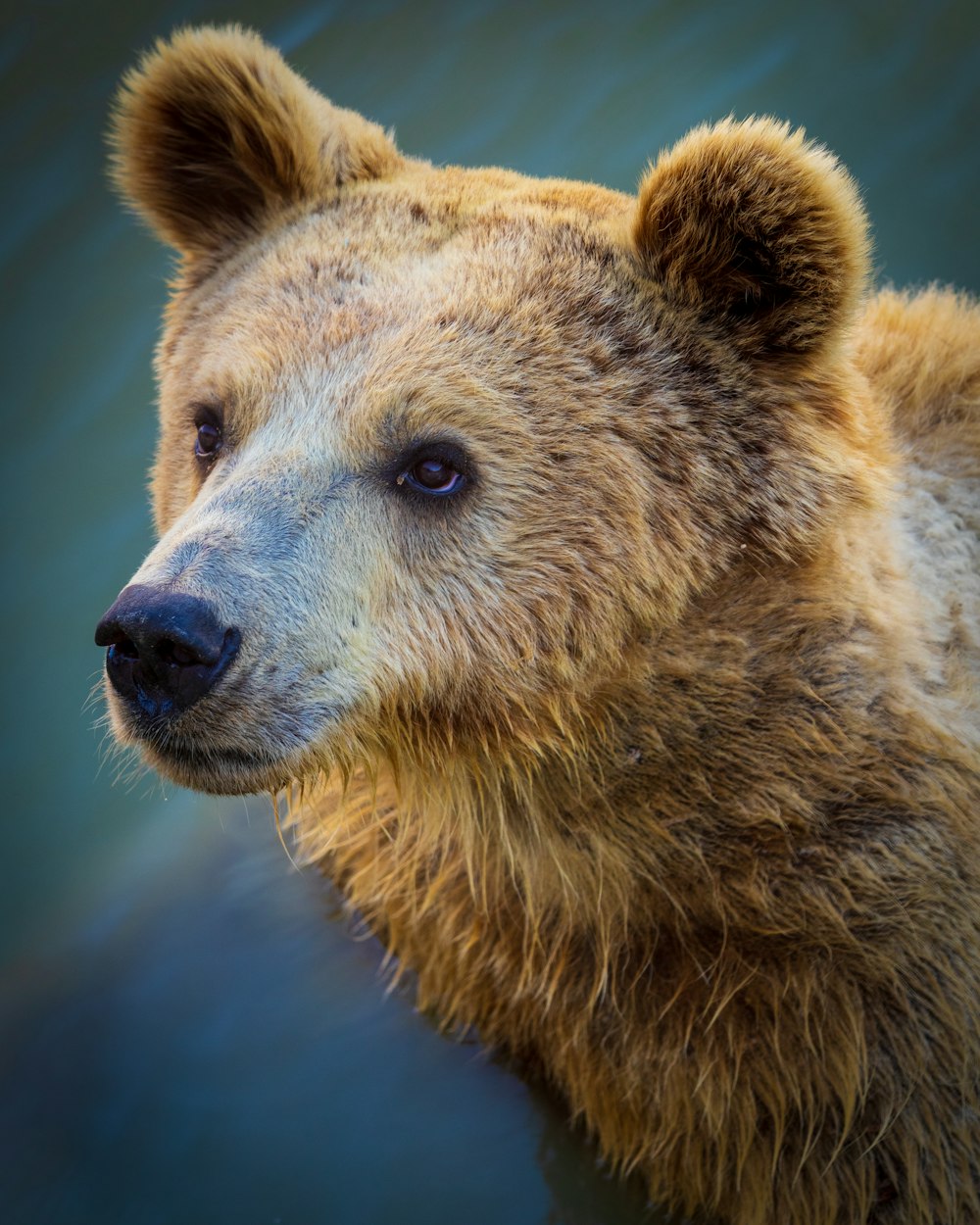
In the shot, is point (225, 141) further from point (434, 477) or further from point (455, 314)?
point (434, 477)

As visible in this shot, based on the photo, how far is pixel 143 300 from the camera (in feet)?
19.1

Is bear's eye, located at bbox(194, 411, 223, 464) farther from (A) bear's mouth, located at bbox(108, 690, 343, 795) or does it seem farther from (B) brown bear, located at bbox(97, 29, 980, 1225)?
(A) bear's mouth, located at bbox(108, 690, 343, 795)

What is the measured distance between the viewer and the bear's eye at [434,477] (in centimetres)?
266

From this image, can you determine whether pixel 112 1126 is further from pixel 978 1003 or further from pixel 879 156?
pixel 879 156

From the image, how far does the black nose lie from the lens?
230 centimetres

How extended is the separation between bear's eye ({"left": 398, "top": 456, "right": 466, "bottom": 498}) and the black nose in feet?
1.73

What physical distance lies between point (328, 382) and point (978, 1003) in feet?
6.40

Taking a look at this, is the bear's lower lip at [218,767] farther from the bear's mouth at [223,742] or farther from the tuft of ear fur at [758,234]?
the tuft of ear fur at [758,234]

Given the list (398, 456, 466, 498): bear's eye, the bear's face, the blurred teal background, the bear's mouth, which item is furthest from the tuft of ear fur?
the blurred teal background

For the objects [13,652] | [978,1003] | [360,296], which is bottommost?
[13,652]

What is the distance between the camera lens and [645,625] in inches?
107

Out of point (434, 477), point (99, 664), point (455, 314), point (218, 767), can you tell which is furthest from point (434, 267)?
point (99, 664)

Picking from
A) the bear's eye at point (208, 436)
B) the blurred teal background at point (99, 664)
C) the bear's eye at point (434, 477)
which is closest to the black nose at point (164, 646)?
the bear's eye at point (434, 477)

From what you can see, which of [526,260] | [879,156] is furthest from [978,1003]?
[879,156]
